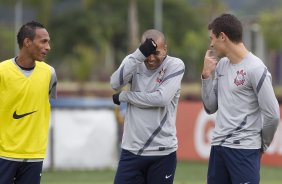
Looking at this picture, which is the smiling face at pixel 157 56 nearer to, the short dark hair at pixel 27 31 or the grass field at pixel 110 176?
the short dark hair at pixel 27 31

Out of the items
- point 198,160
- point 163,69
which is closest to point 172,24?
point 198,160

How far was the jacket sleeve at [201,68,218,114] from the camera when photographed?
9453 mm

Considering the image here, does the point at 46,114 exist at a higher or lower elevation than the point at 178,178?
higher

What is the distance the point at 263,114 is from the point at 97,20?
7315cm

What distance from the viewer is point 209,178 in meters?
9.45

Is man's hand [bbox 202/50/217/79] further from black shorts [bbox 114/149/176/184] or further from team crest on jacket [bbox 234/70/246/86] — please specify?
A: black shorts [bbox 114/149/176/184]

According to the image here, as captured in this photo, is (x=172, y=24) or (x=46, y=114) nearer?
(x=46, y=114)

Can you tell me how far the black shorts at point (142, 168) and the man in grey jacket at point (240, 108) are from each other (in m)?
0.71

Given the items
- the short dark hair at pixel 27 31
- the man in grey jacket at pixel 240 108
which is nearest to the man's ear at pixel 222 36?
the man in grey jacket at pixel 240 108

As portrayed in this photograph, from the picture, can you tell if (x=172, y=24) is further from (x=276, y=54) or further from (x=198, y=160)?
(x=198, y=160)

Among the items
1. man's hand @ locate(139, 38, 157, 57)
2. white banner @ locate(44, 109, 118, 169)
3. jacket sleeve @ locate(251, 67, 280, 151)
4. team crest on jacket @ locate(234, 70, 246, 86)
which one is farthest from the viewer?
white banner @ locate(44, 109, 118, 169)

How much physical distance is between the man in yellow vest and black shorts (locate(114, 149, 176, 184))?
2.68ft

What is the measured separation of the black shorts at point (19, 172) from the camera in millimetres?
9594

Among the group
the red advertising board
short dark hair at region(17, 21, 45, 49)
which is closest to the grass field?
the red advertising board
